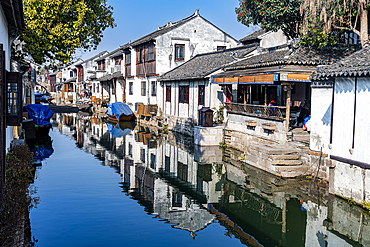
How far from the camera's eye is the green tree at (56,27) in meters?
14.3

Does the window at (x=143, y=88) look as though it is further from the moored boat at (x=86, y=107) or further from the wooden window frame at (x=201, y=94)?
the moored boat at (x=86, y=107)

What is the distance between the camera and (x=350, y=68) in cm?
1062

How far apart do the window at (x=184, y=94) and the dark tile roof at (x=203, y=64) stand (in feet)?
3.07

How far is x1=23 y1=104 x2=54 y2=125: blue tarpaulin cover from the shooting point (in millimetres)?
25906

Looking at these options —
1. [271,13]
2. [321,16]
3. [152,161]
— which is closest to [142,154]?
[152,161]

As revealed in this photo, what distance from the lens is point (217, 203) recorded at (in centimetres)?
1164

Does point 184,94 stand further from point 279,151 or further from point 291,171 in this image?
point 291,171

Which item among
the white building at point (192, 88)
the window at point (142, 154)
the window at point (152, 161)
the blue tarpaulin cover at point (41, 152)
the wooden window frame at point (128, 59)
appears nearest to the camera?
the window at point (152, 161)

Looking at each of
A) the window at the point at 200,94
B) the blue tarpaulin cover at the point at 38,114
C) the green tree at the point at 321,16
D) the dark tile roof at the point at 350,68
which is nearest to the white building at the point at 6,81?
the dark tile roof at the point at 350,68

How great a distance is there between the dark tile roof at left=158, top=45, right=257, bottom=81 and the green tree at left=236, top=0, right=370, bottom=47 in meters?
3.89

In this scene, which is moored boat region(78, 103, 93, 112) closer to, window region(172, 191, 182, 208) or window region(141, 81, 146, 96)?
window region(141, 81, 146, 96)

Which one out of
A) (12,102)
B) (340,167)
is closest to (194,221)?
(340,167)

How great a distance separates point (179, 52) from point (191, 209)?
24.4 metres

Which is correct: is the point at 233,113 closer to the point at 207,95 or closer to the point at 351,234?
the point at 207,95
